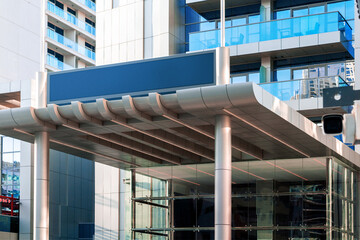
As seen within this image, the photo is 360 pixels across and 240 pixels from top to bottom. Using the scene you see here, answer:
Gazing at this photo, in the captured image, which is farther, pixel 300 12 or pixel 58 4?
pixel 58 4

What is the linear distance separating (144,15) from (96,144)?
428 inches

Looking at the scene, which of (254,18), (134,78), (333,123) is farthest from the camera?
(254,18)

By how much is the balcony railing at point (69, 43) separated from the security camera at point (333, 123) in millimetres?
66176

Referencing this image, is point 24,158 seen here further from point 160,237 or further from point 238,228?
point 238,228

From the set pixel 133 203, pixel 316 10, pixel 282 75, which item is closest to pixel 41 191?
pixel 133 203

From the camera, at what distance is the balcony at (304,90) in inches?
1334

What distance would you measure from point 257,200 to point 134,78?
10.2 meters

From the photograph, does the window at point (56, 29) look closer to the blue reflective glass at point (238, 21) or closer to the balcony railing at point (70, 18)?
the balcony railing at point (70, 18)

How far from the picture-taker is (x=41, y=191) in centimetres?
2605

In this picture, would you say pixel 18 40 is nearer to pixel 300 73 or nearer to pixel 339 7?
pixel 300 73

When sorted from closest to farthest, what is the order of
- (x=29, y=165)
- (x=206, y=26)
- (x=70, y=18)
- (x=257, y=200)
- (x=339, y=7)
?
(x=257, y=200)
(x=339, y=7)
(x=206, y=26)
(x=29, y=165)
(x=70, y=18)

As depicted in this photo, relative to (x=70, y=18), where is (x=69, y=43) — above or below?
below

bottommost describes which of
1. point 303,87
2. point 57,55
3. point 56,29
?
point 303,87

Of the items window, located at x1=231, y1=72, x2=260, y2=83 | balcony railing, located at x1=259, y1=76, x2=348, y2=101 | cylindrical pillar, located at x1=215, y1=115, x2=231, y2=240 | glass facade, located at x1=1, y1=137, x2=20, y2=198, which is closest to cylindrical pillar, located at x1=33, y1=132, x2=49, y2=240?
cylindrical pillar, located at x1=215, y1=115, x2=231, y2=240
